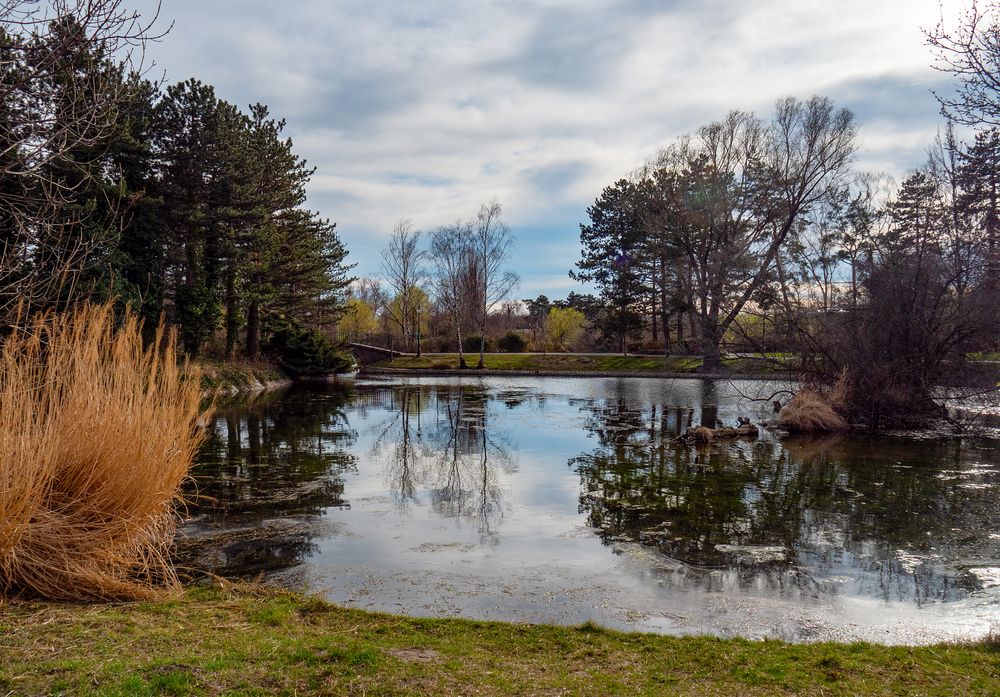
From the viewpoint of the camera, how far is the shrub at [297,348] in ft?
124

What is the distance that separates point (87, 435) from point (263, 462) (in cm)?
753

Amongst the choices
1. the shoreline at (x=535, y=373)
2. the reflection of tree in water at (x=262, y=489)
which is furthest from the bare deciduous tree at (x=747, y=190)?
the reflection of tree in water at (x=262, y=489)

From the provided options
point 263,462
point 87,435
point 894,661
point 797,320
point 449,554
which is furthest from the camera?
point 797,320

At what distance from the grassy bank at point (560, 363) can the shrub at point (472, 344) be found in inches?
111

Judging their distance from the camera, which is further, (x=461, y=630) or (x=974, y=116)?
(x=974, y=116)

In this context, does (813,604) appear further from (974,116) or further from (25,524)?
(25,524)

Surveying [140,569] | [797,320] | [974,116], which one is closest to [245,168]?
[797,320]

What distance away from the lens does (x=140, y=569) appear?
643 centimetres

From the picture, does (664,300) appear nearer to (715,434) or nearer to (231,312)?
(231,312)

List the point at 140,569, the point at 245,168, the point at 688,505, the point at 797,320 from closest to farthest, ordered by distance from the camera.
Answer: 1. the point at 140,569
2. the point at 688,505
3. the point at 797,320
4. the point at 245,168

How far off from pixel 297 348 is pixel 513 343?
19137 millimetres

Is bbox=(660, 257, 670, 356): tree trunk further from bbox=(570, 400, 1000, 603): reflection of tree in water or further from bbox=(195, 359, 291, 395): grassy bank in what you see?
bbox=(570, 400, 1000, 603): reflection of tree in water

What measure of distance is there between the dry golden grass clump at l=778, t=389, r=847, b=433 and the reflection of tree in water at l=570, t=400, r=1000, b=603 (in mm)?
1977

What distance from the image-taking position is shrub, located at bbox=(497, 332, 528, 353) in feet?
172
